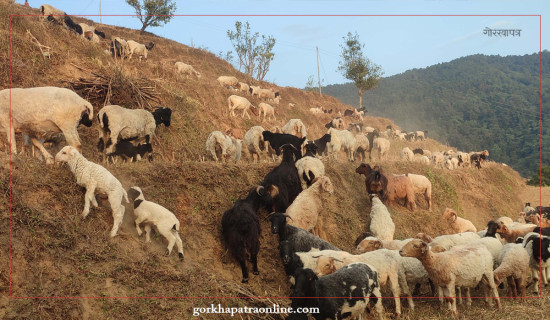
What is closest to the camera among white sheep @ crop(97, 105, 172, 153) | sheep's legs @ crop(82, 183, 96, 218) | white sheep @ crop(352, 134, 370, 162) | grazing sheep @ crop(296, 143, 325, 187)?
sheep's legs @ crop(82, 183, 96, 218)

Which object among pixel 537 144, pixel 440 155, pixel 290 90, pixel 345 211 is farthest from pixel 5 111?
pixel 537 144

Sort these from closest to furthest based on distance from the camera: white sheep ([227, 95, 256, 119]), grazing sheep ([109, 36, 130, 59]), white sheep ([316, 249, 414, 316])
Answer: white sheep ([316, 249, 414, 316]), grazing sheep ([109, 36, 130, 59]), white sheep ([227, 95, 256, 119])

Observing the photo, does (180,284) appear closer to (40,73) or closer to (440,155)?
(40,73)

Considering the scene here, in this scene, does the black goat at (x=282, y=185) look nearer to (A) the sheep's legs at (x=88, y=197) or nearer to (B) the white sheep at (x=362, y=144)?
(A) the sheep's legs at (x=88, y=197)

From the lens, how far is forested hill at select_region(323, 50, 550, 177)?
62.3 m

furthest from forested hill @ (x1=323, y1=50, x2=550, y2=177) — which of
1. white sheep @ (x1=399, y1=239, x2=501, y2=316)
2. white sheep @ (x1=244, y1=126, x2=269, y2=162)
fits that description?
white sheep @ (x1=399, y1=239, x2=501, y2=316)

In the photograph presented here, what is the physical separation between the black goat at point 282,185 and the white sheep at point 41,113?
172 inches

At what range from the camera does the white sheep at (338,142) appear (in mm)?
19516

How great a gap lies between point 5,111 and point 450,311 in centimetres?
970

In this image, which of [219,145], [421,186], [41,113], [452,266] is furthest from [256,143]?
[452,266]

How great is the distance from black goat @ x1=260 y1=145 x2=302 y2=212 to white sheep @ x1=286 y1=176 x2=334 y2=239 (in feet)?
1.03

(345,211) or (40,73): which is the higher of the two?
(40,73)

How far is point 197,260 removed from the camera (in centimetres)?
821

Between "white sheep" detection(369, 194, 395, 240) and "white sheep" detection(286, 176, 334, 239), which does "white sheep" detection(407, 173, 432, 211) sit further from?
"white sheep" detection(286, 176, 334, 239)
